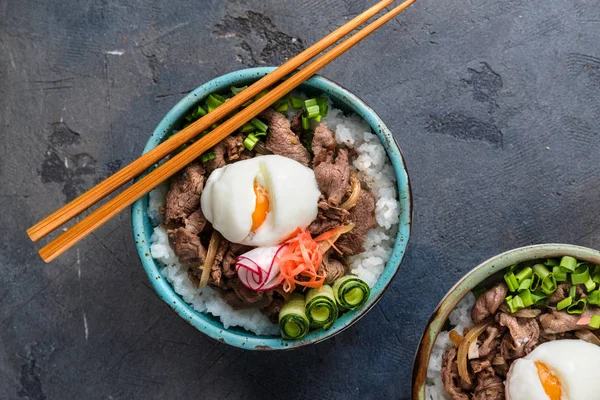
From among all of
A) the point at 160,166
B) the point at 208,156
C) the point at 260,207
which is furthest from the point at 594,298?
the point at 160,166

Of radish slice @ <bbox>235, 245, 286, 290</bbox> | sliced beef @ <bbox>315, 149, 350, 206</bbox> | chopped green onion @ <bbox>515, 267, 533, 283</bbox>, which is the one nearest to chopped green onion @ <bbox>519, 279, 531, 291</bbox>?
chopped green onion @ <bbox>515, 267, 533, 283</bbox>

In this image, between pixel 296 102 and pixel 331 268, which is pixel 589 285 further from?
pixel 296 102

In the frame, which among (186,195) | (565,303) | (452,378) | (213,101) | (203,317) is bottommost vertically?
(452,378)

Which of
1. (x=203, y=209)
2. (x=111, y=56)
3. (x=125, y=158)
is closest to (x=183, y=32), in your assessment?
(x=111, y=56)

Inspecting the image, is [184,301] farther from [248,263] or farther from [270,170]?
[270,170]

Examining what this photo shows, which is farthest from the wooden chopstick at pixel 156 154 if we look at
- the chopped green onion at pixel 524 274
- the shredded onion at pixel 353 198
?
the chopped green onion at pixel 524 274

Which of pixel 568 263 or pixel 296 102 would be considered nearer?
pixel 568 263
